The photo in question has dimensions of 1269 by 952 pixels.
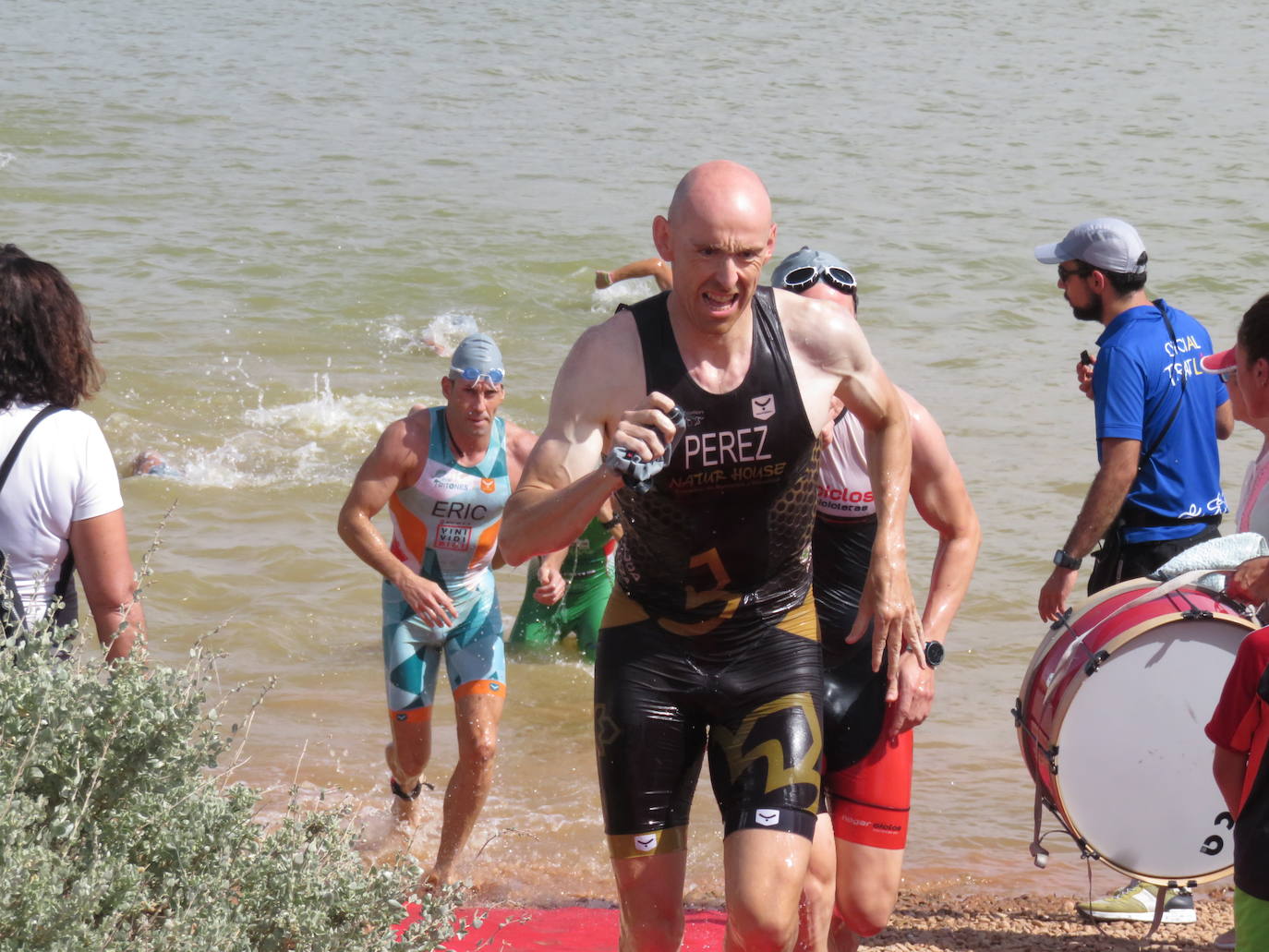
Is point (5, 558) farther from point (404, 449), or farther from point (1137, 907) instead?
point (1137, 907)

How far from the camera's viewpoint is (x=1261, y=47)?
2811cm

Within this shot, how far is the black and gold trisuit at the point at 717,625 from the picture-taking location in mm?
3863

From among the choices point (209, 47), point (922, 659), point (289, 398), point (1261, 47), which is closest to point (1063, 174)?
point (1261, 47)

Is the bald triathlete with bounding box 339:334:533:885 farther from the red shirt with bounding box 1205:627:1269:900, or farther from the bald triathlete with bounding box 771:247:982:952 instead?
the red shirt with bounding box 1205:627:1269:900

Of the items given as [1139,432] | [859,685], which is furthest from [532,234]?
[859,685]

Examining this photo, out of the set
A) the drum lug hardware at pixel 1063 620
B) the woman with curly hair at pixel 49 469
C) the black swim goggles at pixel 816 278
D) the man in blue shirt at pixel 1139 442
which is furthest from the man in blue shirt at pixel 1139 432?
the woman with curly hair at pixel 49 469

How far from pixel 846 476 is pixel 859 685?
0.61 metres

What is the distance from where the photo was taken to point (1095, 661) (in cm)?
448

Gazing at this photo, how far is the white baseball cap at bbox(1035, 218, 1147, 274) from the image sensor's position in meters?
5.76

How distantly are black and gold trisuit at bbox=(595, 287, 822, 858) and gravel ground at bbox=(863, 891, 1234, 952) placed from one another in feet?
5.34

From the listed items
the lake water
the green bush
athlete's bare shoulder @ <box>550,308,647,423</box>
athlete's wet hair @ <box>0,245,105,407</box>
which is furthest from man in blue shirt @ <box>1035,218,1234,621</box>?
athlete's wet hair @ <box>0,245,105,407</box>

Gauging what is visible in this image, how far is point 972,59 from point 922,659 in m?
25.6

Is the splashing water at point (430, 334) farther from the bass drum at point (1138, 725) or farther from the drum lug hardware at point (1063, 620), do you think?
the bass drum at point (1138, 725)

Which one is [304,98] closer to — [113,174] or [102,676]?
[113,174]
